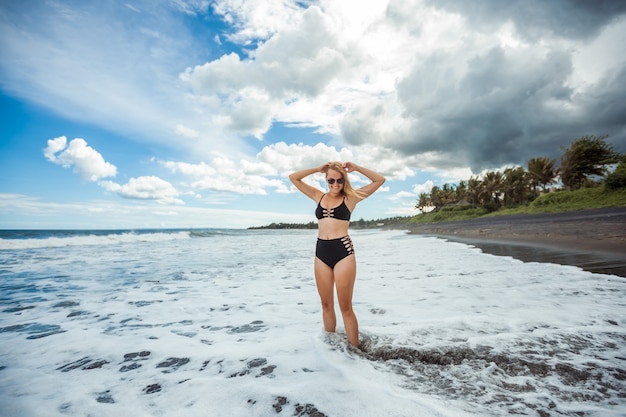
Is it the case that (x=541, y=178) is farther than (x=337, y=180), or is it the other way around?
(x=541, y=178)

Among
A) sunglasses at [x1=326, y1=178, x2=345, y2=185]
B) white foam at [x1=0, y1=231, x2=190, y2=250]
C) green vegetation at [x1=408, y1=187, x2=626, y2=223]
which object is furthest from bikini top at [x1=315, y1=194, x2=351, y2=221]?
green vegetation at [x1=408, y1=187, x2=626, y2=223]

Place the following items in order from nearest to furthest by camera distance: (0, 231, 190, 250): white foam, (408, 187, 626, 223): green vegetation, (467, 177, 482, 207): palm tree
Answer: (0, 231, 190, 250): white foam
(408, 187, 626, 223): green vegetation
(467, 177, 482, 207): palm tree

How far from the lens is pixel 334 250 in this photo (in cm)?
376

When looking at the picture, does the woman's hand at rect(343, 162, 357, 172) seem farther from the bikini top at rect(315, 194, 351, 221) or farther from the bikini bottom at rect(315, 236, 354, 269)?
the bikini bottom at rect(315, 236, 354, 269)

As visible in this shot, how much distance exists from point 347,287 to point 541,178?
2858 inches

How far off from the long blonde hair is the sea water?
2.02 meters

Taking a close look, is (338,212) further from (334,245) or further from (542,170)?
(542,170)

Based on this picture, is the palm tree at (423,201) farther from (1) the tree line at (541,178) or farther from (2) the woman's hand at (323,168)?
(2) the woman's hand at (323,168)

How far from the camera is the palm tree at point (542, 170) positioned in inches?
2272

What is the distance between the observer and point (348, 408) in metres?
2.53

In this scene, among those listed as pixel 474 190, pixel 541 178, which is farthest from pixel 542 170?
pixel 474 190

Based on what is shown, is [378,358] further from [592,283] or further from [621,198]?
[621,198]

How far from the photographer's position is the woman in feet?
12.0

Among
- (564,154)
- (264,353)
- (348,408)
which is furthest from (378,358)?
(564,154)
